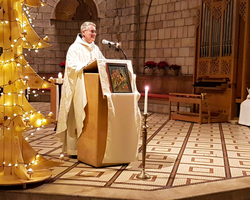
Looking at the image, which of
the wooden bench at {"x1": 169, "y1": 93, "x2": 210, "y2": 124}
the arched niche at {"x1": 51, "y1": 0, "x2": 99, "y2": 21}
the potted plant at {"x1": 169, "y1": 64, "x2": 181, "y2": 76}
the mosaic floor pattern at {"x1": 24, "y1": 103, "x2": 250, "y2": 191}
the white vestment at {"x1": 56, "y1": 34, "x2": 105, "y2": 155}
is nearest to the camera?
the mosaic floor pattern at {"x1": 24, "y1": 103, "x2": 250, "y2": 191}

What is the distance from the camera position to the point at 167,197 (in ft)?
9.17

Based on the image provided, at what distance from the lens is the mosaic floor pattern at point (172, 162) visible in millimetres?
3213

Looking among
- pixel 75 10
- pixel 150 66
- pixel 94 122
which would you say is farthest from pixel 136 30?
pixel 94 122

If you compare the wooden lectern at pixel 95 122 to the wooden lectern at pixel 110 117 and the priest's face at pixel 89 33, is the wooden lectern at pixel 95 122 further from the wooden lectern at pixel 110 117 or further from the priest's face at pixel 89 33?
the priest's face at pixel 89 33

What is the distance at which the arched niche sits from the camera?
11.8m

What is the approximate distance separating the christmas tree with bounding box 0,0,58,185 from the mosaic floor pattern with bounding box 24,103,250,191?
0.36 m

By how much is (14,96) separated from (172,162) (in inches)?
78.3

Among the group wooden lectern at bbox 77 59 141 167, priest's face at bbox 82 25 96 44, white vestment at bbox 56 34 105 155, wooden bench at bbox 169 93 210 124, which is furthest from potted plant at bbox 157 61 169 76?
wooden lectern at bbox 77 59 141 167

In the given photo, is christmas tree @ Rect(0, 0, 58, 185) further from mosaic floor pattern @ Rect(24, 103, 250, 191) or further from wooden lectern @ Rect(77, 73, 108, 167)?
wooden lectern @ Rect(77, 73, 108, 167)

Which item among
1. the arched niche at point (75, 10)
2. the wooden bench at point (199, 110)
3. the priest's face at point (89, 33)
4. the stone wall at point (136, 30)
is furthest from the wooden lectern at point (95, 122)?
the arched niche at point (75, 10)

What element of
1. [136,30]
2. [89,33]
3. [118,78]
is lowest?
[118,78]

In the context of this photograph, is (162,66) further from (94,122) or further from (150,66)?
(94,122)

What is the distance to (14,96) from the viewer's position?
295 cm

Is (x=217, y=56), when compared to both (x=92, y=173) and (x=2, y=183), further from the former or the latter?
(x=2, y=183)
